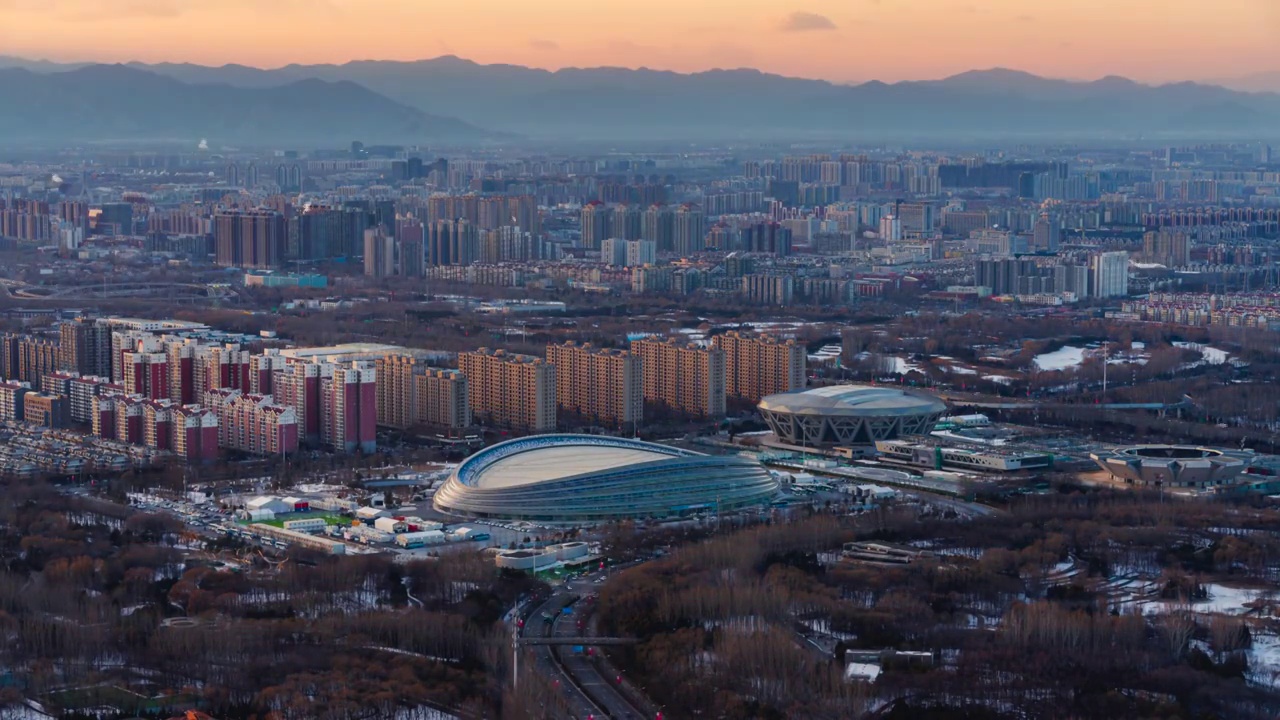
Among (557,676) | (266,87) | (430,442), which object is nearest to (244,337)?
(430,442)

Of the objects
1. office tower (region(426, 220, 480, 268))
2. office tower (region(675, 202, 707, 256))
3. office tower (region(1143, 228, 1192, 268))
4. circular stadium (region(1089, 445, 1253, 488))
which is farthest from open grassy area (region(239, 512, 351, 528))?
office tower (region(675, 202, 707, 256))

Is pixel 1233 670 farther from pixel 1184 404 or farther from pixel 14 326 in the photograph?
pixel 14 326

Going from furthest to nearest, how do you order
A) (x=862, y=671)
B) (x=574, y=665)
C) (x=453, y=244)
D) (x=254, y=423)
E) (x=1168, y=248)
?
1. (x=1168, y=248)
2. (x=453, y=244)
3. (x=254, y=423)
4. (x=574, y=665)
5. (x=862, y=671)

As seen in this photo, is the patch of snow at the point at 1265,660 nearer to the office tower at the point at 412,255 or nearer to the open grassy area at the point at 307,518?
the open grassy area at the point at 307,518

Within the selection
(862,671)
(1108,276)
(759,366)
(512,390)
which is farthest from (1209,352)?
(862,671)

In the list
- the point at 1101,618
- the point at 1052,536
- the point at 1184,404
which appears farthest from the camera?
the point at 1184,404

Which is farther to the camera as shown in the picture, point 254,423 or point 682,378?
point 682,378

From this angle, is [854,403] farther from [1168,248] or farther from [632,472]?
[1168,248]
